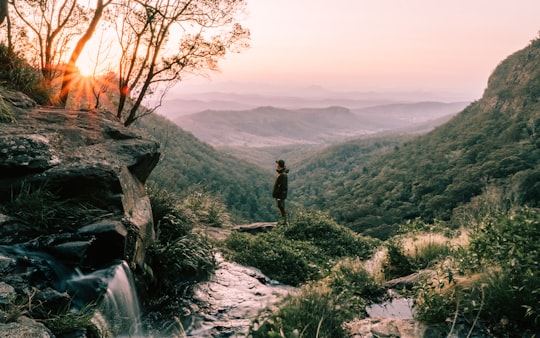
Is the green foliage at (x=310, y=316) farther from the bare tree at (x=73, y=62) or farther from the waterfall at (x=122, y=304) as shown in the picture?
the bare tree at (x=73, y=62)

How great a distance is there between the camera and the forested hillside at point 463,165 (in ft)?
169

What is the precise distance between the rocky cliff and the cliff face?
0.01 m

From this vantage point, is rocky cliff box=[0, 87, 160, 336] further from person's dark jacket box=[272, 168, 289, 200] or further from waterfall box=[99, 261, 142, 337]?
person's dark jacket box=[272, 168, 289, 200]

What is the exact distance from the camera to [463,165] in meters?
62.4

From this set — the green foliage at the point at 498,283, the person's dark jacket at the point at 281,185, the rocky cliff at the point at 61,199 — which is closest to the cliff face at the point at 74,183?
the rocky cliff at the point at 61,199

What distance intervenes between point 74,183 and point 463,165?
65898 mm

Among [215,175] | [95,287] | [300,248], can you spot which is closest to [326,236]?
[300,248]

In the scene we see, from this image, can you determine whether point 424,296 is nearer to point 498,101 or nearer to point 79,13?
point 79,13

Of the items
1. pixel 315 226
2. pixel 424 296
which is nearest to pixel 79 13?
pixel 315 226

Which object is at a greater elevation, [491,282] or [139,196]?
[139,196]

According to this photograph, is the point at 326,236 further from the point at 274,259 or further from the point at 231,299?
the point at 231,299

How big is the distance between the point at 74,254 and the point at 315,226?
31.4 feet

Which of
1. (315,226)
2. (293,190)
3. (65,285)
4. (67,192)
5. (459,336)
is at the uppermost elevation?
(67,192)

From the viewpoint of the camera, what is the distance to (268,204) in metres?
76.3
